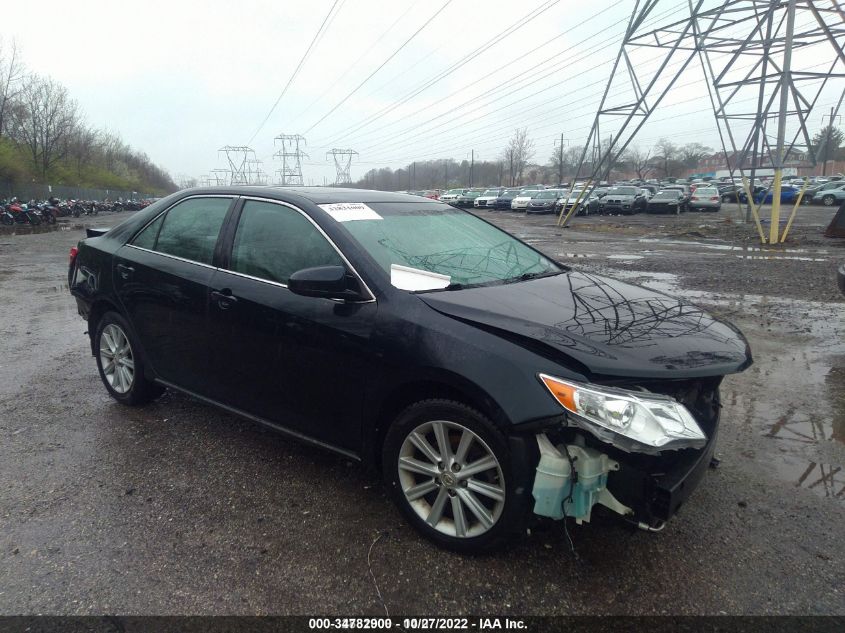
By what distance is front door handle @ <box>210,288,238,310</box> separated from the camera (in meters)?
3.43

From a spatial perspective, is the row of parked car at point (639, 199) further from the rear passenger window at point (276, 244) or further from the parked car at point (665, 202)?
the rear passenger window at point (276, 244)

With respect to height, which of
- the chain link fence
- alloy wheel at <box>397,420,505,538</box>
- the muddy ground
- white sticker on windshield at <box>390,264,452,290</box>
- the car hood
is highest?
the chain link fence

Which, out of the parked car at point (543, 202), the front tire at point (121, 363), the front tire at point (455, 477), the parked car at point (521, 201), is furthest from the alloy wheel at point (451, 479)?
the parked car at point (521, 201)

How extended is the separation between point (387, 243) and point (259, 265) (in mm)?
792

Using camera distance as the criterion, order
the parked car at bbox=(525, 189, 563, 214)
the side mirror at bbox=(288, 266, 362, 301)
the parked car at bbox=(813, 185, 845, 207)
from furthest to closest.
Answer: the parked car at bbox=(813, 185, 845, 207) < the parked car at bbox=(525, 189, 563, 214) < the side mirror at bbox=(288, 266, 362, 301)

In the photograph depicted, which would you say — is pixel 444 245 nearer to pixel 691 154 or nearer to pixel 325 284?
pixel 325 284

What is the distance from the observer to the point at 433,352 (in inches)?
103

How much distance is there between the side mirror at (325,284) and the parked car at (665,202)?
36027mm

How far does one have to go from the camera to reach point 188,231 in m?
3.97

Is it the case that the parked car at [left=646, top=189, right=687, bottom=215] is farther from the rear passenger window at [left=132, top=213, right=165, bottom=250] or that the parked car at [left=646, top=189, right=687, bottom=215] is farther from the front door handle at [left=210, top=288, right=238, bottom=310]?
the front door handle at [left=210, top=288, right=238, bottom=310]

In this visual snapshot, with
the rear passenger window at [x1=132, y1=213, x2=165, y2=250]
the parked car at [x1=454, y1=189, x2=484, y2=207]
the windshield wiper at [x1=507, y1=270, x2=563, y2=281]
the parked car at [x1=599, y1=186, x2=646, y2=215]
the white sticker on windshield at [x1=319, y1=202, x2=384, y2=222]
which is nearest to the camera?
the white sticker on windshield at [x1=319, y1=202, x2=384, y2=222]

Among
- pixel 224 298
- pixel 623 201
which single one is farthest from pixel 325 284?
pixel 623 201

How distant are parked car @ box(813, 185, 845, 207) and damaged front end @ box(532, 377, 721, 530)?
152 ft

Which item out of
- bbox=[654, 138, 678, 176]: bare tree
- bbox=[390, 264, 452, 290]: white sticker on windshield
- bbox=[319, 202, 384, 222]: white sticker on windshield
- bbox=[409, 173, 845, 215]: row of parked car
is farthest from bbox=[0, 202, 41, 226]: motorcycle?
Result: bbox=[654, 138, 678, 176]: bare tree
